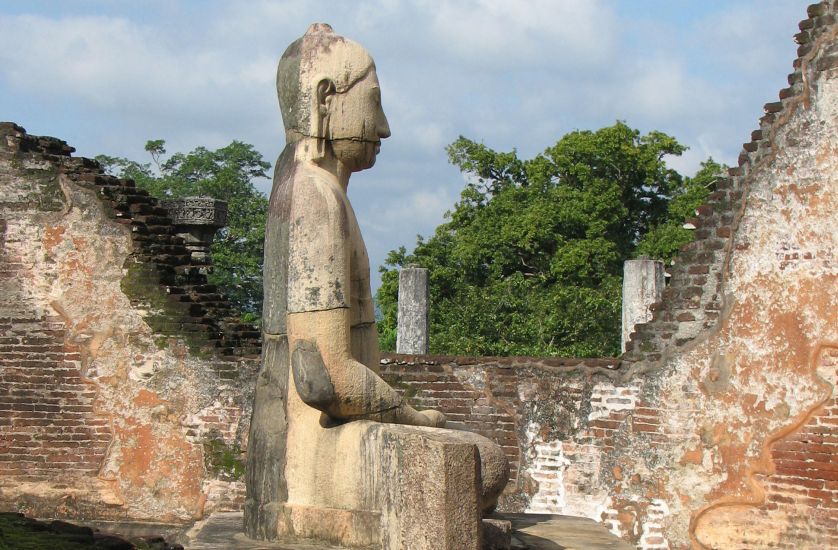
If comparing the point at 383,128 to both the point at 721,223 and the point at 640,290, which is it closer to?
the point at 721,223

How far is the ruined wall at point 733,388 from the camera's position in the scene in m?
7.84

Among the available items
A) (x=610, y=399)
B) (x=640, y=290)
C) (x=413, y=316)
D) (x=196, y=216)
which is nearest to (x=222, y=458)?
(x=610, y=399)

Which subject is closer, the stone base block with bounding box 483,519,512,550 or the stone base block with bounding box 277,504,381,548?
the stone base block with bounding box 277,504,381,548

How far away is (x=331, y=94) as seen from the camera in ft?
16.1

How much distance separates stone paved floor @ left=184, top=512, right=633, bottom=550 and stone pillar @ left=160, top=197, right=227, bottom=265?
7245 mm

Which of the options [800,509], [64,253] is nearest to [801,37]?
[800,509]

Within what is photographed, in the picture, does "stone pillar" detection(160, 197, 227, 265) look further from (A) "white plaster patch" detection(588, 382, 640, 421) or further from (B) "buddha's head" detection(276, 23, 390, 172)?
(B) "buddha's head" detection(276, 23, 390, 172)

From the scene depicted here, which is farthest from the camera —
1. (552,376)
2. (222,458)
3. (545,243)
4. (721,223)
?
(545,243)

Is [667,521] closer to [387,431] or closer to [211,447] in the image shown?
[211,447]

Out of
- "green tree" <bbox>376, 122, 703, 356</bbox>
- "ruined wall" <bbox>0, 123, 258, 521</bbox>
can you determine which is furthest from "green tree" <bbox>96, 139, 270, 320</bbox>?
"ruined wall" <bbox>0, 123, 258, 521</bbox>

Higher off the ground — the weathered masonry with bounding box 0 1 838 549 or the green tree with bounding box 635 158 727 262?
the green tree with bounding box 635 158 727 262

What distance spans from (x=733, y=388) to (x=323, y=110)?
4213 mm

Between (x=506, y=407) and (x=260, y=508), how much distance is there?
4.00 m

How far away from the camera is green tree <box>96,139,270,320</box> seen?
23.2 meters
